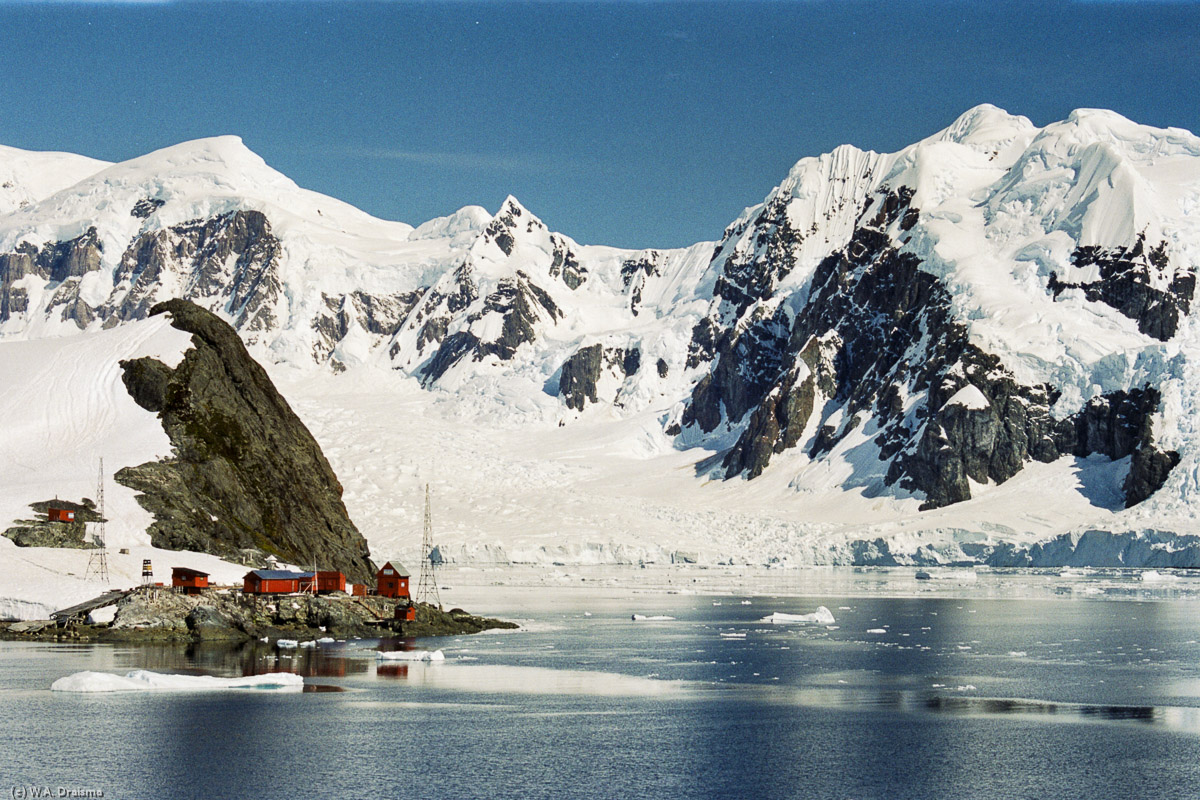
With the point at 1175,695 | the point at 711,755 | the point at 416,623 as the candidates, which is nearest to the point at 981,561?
the point at 416,623

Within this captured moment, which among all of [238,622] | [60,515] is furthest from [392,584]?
[60,515]

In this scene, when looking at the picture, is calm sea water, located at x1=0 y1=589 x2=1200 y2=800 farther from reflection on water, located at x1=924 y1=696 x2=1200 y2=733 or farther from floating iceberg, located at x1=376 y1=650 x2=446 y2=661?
floating iceberg, located at x1=376 y1=650 x2=446 y2=661

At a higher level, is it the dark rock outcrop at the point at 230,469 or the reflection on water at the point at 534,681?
the dark rock outcrop at the point at 230,469

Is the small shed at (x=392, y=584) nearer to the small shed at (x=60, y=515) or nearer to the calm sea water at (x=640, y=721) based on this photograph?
the calm sea water at (x=640, y=721)

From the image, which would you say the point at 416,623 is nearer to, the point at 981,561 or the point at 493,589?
the point at 493,589

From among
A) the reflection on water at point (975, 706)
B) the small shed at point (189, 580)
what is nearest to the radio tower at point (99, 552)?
the small shed at point (189, 580)
